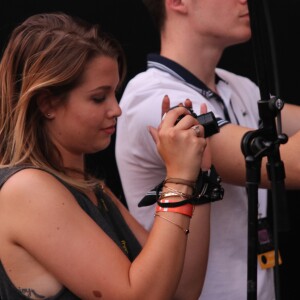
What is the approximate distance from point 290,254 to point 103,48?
1.44 metres

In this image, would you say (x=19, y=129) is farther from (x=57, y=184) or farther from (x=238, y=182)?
(x=238, y=182)

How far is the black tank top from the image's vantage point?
4.86ft

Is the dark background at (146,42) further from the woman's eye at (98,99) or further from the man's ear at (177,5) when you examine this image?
the woman's eye at (98,99)

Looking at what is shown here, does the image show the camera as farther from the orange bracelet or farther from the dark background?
the dark background

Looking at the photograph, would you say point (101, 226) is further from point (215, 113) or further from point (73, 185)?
point (215, 113)

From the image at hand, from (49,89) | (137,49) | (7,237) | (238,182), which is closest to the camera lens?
(7,237)

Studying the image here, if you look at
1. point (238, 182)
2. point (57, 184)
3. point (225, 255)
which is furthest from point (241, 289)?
point (57, 184)

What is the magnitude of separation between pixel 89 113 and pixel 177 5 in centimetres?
65

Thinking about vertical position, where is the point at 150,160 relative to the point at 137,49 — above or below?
below

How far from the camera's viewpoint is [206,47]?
82.4 inches

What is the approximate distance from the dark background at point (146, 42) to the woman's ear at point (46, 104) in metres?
0.98

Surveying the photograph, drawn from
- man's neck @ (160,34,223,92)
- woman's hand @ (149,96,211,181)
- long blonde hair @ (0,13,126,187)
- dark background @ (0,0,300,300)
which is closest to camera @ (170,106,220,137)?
woman's hand @ (149,96,211,181)

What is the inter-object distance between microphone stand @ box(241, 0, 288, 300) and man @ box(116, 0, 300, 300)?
0.46 m

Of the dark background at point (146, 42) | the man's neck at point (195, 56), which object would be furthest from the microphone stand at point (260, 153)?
the dark background at point (146, 42)
